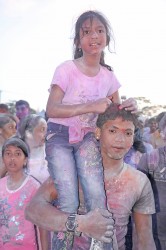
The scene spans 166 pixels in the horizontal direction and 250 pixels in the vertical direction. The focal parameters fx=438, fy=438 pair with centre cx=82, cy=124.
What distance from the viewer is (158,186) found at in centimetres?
414

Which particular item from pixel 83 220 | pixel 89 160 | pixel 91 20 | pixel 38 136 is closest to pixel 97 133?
pixel 89 160

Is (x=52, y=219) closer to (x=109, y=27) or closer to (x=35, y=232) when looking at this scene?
(x=35, y=232)

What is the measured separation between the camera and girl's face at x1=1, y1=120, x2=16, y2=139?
5527 millimetres

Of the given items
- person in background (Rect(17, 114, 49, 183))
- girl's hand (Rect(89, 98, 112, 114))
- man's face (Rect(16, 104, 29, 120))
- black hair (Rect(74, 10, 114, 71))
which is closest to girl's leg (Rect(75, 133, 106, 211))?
girl's hand (Rect(89, 98, 112, 114))

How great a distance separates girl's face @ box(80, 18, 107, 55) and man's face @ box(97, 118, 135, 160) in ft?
1.77

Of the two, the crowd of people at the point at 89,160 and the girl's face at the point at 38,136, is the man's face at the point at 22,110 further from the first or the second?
the crowd of people at the point at 89,160

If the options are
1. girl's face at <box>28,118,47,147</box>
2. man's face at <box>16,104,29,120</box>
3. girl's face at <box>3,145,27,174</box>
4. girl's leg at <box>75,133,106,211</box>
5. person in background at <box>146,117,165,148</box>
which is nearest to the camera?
girl's leg at <box>75,133,106,211</box>

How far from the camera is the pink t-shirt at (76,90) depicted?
314 cm

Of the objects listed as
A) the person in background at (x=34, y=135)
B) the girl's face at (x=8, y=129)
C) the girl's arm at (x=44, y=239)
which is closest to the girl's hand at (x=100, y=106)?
the girl's arm at (x=44, y=239)

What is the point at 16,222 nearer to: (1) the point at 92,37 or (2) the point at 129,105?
(2) the point at 129,105

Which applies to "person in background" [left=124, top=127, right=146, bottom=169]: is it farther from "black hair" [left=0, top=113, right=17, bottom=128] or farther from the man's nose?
the man's nose

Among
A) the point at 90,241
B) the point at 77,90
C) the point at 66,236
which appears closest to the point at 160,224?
the point at 90,241

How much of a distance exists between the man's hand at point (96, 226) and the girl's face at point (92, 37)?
1.16 m

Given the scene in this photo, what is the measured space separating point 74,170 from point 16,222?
4.32 feet
